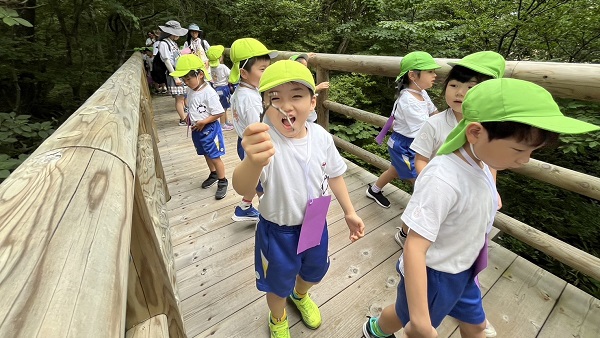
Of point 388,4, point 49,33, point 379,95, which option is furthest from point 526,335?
point 49,33

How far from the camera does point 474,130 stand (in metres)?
1.03

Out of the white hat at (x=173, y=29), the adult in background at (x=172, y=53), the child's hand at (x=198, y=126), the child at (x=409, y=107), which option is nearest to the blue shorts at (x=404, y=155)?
the child at (x=409, y=107)

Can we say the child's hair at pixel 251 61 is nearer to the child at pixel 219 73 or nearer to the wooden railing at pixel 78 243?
the wooden railing at pixel 78 243

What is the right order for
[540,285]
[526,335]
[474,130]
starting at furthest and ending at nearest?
[540,285]
[526,335]
[474,130]

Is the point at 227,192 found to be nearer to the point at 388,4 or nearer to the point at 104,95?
the point at 104,95

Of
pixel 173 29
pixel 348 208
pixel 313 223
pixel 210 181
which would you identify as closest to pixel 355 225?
pixel 348 208

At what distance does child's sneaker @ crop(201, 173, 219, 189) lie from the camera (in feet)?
10.8

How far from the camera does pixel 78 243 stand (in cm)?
56

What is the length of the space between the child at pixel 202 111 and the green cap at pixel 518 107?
2.39 meters

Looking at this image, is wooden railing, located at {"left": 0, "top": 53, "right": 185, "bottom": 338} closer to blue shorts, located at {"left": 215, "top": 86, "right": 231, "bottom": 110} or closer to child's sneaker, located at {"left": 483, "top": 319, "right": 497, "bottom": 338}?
child's sneaker, located at {"left": 483, "top": 319, "right": 497, "bottom": 338}

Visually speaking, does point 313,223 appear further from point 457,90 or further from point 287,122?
point 457,90

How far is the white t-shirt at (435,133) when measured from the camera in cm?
183

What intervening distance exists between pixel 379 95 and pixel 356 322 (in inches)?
284

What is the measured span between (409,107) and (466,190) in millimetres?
1340
